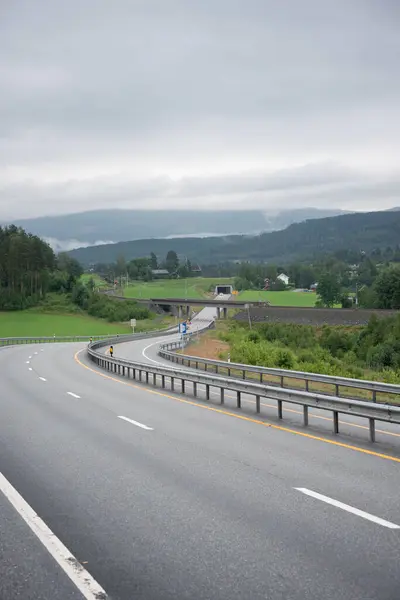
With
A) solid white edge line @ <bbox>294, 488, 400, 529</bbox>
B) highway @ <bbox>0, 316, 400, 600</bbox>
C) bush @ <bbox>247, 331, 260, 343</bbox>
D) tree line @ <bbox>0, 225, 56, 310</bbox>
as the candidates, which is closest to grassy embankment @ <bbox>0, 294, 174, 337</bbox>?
tree line @ <bbox>0, 225, 56, 310</bbox>

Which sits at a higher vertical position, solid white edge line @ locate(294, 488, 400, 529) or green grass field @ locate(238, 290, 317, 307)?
solid white edge line @ locate(294, 488, 400, 529)

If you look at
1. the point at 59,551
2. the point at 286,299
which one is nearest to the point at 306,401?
the point at 59,551

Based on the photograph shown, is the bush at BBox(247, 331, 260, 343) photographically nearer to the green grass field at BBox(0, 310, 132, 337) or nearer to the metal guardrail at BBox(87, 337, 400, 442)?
the green grass field at BBox(0, 310, 132, 337)

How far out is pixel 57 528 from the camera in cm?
881

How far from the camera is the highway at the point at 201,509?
6.93 meters

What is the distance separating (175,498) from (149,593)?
11.8ft

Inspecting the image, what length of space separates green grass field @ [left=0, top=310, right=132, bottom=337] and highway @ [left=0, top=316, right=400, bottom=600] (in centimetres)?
9420

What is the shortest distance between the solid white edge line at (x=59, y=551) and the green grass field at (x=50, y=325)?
324 feet

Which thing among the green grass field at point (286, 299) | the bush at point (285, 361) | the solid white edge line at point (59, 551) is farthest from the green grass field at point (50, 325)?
the solid white edge line at point (59, 551)

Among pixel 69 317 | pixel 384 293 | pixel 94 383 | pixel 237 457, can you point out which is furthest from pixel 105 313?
pixel 237 457

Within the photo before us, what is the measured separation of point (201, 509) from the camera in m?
9.59

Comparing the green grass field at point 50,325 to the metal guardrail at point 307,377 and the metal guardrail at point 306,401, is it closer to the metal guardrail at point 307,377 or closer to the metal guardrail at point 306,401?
the metal guardrail at point 307,377

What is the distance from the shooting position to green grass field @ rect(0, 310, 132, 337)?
Result: 112794 millimetres

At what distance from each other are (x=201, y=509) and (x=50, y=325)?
4560 inches
